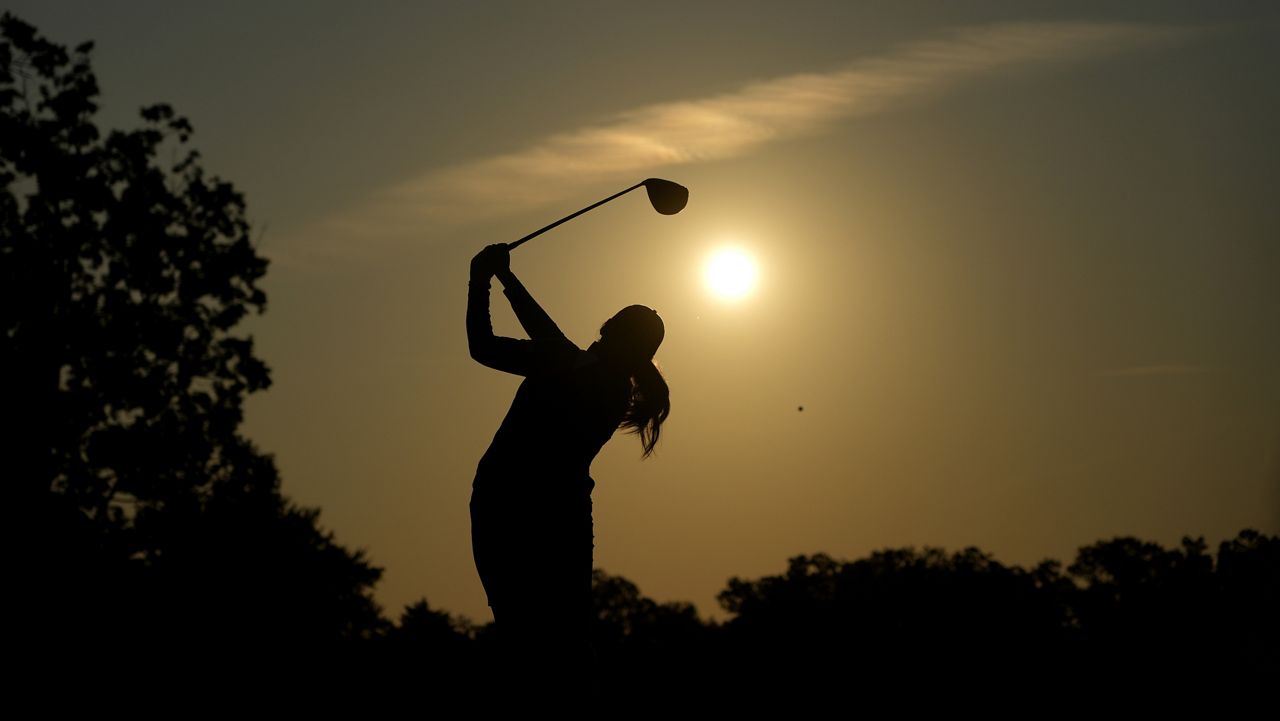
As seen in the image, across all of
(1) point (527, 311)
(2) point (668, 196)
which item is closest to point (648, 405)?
(1) point (527, 311)

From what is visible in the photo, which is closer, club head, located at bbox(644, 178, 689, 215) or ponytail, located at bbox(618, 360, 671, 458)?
ponytail, located at bbox(618, 360, 671, 458)

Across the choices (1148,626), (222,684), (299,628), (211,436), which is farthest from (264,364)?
(1148,626)

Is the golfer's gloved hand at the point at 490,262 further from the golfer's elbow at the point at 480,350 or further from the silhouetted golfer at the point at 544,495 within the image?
the golfer's elbow at the point at 480,350

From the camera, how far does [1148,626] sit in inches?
2896

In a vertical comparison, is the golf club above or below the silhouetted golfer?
above

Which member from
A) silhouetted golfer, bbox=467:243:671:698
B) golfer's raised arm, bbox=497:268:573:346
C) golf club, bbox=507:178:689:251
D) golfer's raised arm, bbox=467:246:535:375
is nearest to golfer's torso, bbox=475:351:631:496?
silhouetted golfer, bbox=467:243:671:698

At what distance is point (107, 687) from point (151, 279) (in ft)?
31.6

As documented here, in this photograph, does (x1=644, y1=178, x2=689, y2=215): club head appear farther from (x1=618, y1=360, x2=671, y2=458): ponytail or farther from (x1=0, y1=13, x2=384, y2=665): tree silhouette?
(x1=0, y1=13, x2=384, y2=665): tree silhouette

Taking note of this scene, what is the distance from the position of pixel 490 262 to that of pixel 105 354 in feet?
96.7

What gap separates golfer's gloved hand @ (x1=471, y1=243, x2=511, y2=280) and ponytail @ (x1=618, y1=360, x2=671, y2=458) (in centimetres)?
93

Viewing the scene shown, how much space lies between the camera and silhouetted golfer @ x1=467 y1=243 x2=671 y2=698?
23.8 feet

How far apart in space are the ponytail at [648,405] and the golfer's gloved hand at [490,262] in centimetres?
93

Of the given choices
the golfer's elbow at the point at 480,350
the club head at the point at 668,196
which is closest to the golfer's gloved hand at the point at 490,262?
the golfer's elbow at the point at 480,350

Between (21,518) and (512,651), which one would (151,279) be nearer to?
(21,518)
